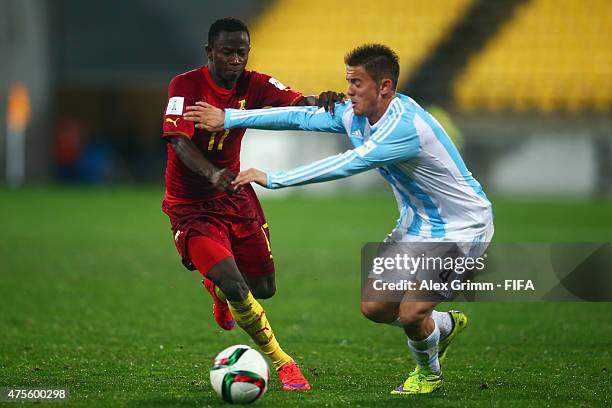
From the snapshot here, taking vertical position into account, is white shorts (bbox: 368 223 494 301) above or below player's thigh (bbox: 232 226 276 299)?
above

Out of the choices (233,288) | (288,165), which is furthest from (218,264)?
(288,165)

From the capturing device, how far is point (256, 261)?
7004 millimetres

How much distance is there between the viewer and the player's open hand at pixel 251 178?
5.68 meters

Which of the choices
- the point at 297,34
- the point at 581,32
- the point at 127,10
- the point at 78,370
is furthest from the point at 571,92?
the point at 78,370

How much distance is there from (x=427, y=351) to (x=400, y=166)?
3.86 feet

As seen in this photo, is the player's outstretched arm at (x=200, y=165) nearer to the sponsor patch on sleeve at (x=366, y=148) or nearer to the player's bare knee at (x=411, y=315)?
the sponsor patch on sleeve at (x=366, y=148)

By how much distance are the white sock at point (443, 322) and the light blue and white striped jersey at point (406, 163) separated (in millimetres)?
688

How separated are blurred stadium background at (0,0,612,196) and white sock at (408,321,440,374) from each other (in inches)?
693

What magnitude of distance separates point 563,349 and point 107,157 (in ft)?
73.9

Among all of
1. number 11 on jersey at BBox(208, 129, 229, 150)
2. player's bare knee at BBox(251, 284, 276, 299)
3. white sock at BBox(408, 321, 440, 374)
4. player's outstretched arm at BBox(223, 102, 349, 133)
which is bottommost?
white sock at BBox(408, 321, 440, 374)

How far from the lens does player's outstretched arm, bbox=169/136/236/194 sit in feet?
19.5

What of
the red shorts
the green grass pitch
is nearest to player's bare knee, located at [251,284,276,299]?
the red shorts

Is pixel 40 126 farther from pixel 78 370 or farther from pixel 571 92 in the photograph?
pixel 78 370

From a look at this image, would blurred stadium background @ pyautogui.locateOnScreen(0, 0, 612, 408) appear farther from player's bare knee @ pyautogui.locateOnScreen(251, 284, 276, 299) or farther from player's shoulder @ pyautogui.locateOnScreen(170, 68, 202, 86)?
player's shoulder @ pyautogui.locateOnScreen(170, 68, 202, 86)
